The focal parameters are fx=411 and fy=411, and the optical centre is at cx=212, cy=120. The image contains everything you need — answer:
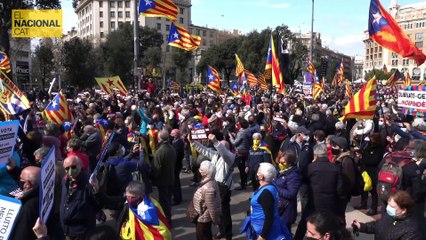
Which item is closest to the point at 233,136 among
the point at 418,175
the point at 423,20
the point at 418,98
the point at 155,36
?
the point at 418,98

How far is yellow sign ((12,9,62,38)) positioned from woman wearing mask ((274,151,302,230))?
10.1 m

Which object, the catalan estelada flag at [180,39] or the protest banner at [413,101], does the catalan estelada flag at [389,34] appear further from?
the catalan estelada flag at [180,39]

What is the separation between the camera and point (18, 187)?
4.69m

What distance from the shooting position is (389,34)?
9.31 metres

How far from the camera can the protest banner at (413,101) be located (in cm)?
987

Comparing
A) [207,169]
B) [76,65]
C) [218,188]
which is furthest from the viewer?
[76,65]

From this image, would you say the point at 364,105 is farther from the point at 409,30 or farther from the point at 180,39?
the point at 409,30

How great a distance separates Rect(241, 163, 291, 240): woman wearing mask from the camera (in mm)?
4375

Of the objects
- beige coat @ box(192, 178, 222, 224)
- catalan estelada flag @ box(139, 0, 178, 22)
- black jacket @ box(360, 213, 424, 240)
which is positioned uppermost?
catalan estelada flag @ box(139, 0, 178, 22)

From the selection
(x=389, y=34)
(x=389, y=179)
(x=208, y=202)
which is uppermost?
(x=389, y=34)

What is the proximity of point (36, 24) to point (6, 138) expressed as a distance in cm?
1036

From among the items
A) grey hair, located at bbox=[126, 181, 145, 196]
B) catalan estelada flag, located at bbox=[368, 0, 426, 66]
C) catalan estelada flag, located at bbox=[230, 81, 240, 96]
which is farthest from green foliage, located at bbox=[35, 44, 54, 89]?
grey hair, located at bbox=[126, 181, 145, 196]

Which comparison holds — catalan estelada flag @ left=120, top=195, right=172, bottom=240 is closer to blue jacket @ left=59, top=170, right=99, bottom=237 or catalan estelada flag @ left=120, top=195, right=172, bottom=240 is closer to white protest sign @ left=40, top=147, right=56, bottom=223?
blue jacket @ left=59, top=170, right=99, bottom=237

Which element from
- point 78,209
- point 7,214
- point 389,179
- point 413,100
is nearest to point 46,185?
point 7,214
